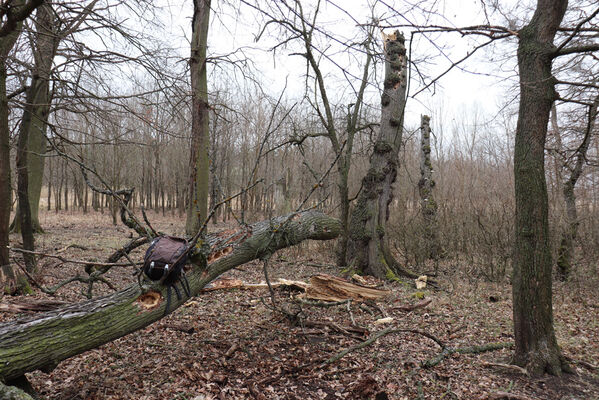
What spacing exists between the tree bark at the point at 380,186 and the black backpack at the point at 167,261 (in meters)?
5.78

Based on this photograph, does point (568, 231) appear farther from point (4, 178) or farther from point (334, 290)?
point (4, 178)

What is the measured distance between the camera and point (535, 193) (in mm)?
4023

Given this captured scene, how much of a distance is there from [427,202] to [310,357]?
840cm

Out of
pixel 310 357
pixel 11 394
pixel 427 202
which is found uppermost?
pixel 427 202

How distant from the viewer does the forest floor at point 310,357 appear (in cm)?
381

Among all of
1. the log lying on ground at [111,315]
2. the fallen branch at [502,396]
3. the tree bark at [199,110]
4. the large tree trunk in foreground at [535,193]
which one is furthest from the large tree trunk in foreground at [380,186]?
the fallen branch at [502,396]

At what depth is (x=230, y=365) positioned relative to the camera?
14.2ft

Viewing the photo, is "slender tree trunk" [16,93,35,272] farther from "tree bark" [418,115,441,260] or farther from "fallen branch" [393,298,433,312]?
"tree bark" [418,115,441,260]

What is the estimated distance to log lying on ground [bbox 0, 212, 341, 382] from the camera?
3.00 m

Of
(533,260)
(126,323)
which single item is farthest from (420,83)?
(126,323)

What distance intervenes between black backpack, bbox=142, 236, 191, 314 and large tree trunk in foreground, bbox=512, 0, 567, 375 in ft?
11.6

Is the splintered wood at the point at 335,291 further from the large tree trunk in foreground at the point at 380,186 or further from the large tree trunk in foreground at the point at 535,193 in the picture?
the large tree trunk in foreground at the point at 535,193

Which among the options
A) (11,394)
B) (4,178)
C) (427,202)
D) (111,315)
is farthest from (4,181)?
(427,202)

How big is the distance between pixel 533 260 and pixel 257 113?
70.0 feet
